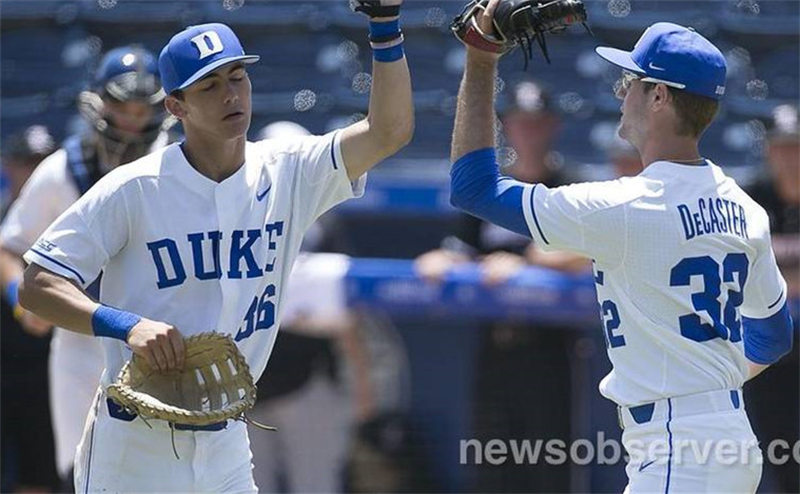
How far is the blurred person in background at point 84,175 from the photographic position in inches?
199

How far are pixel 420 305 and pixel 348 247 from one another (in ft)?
2.47

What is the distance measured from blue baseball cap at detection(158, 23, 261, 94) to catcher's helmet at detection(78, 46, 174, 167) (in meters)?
1.43

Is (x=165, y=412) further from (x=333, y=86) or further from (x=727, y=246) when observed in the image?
(x=333, y=86)

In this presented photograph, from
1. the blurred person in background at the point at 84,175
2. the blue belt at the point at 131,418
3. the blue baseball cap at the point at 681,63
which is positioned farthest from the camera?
the blurred person in background at the point at 84,175

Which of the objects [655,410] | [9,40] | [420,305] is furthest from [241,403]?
[9,40]

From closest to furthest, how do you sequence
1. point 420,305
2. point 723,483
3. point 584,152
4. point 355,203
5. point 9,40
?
1. point 723,483
2. point 420,305
3. point 355,203
4. point 584,152
5. point 9,40

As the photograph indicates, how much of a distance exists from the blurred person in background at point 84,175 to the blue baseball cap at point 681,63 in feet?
7.36

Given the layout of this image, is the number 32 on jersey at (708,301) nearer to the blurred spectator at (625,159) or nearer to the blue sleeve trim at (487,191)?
the blue sleeve trim at (487,191)

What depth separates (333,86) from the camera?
8.21m

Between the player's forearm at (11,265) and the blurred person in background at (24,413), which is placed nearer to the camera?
the player's forearm at (11,265)

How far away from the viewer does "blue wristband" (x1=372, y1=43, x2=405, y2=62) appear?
3752 millimetres

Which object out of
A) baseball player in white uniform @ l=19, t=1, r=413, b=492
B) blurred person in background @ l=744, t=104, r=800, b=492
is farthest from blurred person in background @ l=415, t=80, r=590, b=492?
baseball player in white uniform @ l=19, t=1, r=413, b=492

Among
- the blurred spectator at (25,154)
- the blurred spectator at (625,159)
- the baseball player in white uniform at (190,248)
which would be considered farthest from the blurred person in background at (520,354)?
the baseball player in white uniform at (190,248)

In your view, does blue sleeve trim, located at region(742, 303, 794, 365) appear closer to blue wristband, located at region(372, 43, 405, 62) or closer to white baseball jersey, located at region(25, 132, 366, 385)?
blue wristband, located at region(372, 43, 405, 62)
